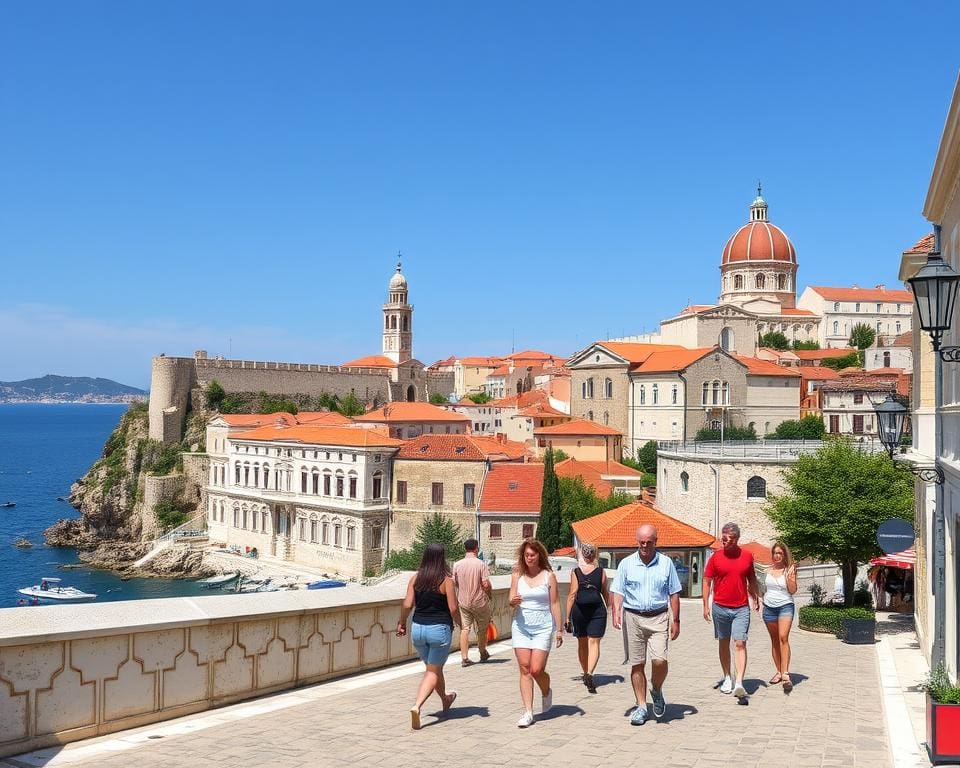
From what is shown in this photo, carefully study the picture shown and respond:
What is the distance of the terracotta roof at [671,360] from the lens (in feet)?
203

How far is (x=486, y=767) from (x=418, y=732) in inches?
40.2

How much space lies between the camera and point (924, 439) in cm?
1330

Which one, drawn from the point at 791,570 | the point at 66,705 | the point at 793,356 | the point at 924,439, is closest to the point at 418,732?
the point at 66,705

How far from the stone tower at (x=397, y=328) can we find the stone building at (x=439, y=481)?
56257mm

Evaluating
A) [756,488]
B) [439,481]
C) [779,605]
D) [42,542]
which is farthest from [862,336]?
[779,605]

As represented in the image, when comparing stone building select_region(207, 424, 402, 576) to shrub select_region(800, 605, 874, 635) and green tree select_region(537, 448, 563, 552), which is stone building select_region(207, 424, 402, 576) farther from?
shrub select_region(800, 605, 874, 635)

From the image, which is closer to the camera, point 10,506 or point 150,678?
point 150,678

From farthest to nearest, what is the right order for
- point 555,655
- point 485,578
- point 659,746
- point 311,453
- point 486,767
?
point 311,453 → point 555,655 → point 485,578 → point 659,746 → point 486,767

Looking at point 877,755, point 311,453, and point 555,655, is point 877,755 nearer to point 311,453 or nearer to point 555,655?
point 555,655

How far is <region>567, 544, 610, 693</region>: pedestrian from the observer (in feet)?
→ 26.9

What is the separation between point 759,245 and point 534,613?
9242 centimetres

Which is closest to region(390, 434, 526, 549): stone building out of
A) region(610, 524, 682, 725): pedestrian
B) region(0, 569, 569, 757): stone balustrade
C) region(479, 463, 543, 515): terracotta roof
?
region(479, 463, 543, 515): terracotta roof

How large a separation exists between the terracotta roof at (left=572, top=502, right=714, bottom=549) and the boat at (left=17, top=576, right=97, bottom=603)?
32913 mm

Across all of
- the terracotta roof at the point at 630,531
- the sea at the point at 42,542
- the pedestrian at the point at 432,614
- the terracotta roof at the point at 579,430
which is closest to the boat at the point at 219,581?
the sea at the point at 42,542
